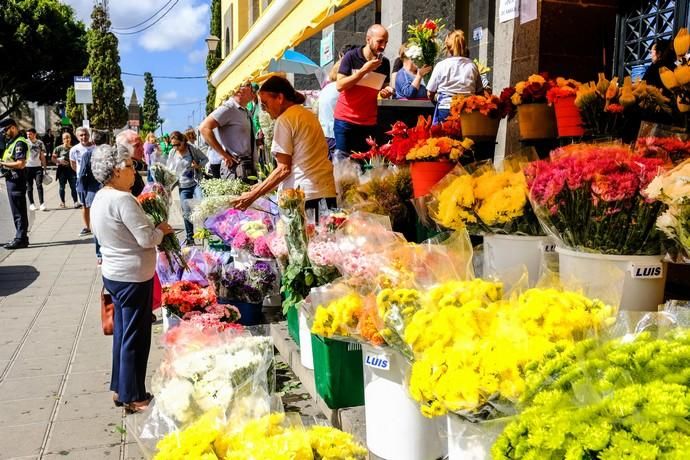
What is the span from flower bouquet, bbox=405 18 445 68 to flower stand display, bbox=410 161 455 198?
160 inches

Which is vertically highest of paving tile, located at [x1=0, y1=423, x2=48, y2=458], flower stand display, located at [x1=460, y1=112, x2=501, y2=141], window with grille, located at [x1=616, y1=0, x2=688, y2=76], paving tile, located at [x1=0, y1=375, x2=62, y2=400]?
window with grille, located at [x1=616, y1=0, x2=688, y2=76]

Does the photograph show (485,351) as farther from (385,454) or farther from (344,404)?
(344,404)

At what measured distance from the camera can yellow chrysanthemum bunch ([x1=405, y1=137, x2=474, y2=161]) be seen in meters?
3.70

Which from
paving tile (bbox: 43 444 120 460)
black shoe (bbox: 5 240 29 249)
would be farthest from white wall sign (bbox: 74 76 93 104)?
paving tile (bbox: 43 444 120 460)

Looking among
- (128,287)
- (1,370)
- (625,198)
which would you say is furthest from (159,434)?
(1,370)

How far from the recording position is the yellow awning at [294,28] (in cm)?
491

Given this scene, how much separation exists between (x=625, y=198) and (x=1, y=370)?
4.58m

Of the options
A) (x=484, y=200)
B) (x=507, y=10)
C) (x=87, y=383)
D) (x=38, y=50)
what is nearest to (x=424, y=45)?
(x=507, y=10)

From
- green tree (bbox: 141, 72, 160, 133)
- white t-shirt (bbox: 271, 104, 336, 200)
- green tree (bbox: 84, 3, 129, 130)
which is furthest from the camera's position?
green tree (bbox: 141, 72, 160, 133)

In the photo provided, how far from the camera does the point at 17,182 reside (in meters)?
10.0

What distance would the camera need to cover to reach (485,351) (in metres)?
1.73

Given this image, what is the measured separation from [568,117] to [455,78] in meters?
2.58

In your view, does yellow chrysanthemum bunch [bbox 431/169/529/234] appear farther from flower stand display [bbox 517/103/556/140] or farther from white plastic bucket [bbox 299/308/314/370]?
white plastic bucket [bbox 299/308/314/370]

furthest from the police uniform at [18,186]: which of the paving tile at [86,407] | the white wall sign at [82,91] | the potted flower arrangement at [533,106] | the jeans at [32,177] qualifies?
the white wall sign at [82,91]
